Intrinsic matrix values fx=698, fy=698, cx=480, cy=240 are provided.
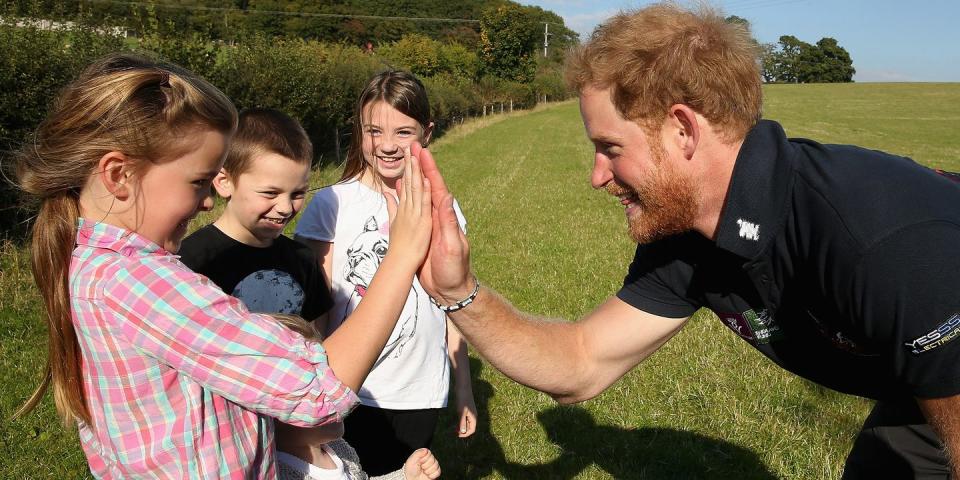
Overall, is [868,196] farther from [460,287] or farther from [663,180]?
[460,287]

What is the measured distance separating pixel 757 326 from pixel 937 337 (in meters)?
0.78

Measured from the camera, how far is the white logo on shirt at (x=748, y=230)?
2328 mm

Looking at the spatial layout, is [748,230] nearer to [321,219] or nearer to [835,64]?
[321,219]

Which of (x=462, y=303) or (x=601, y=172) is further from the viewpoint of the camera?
(x=601, y=172)

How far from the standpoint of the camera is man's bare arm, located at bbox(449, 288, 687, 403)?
2773mm

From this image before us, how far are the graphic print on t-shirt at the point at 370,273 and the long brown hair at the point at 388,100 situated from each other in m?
0.41

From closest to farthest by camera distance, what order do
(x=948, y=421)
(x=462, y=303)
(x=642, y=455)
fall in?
(x=948, y=421), (x=462, y=303), (x=642, y=455)

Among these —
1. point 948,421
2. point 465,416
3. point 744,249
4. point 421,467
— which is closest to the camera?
point 948,421

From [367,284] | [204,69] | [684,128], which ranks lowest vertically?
[204,69]

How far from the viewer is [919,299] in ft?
6.22

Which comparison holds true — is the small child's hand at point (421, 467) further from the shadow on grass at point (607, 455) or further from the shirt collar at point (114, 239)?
the shadow on grass at point (607, 455)

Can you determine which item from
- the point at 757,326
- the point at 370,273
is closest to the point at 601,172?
the point at 757,326

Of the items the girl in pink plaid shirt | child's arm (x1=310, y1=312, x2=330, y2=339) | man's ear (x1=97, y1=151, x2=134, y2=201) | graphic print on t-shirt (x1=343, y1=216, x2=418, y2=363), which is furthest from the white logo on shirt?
man's ear (x1=97, y1=151, x2=134, y2=201)

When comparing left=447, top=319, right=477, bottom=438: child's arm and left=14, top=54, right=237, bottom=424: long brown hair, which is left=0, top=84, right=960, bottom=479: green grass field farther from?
left=14, top=54, right=237, bottom=424: long brown hair
